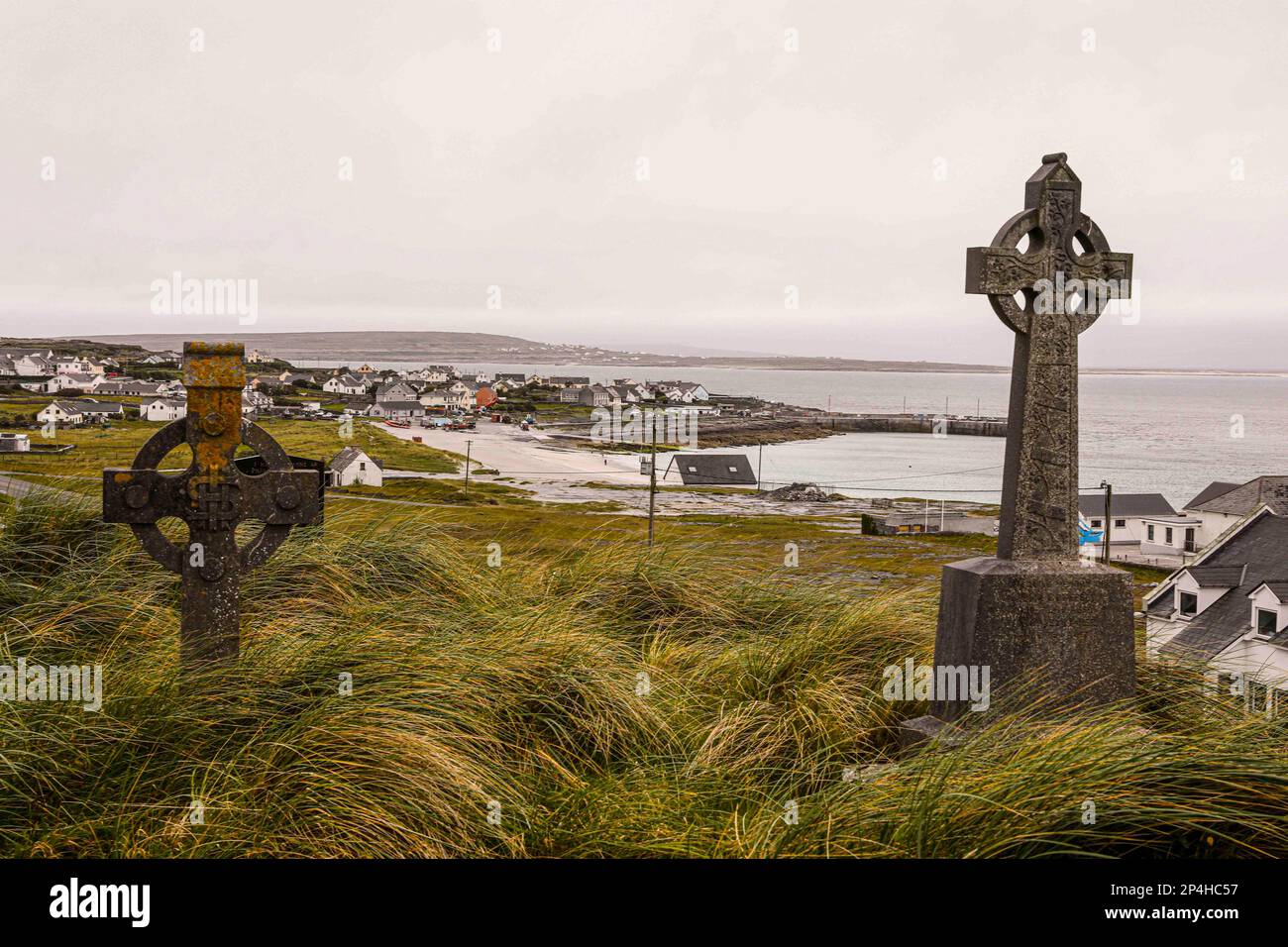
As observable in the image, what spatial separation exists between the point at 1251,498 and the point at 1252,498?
1.49ft

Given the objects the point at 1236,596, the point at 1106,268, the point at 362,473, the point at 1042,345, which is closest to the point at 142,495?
the point at 1042,345

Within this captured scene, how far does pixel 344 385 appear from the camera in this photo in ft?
436

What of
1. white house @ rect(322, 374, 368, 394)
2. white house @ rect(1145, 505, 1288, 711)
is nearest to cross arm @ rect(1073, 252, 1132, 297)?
white house @ rect(1145, 505, 1288, 711)

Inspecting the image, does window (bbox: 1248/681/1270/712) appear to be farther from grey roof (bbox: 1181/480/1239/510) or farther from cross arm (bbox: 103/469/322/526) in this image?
grey roof (bbox: 1181/480/1239/510)

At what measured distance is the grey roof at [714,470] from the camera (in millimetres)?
95706

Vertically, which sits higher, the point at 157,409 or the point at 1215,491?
the point at 157,409

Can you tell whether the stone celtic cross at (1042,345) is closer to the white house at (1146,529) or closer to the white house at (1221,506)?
the white house at (1221,506)

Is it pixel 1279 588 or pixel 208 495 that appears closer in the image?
pixel 208 495

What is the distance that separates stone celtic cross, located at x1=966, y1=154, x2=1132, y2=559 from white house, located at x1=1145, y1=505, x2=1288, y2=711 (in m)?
16.6

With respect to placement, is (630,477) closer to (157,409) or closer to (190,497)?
(157,409)

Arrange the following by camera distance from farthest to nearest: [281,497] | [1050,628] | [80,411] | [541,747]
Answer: [80,411], [1050,628], [281,497], [541,747]

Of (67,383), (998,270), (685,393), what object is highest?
(685,393)

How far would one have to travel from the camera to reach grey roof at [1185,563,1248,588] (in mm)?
27219
